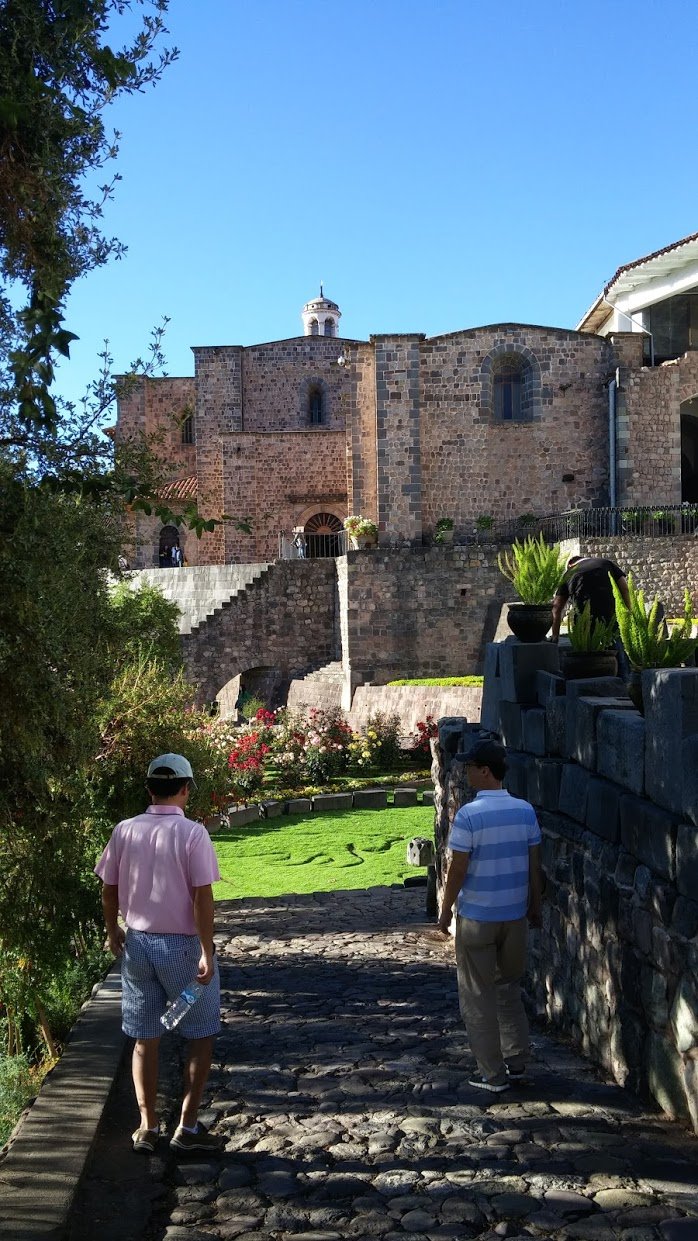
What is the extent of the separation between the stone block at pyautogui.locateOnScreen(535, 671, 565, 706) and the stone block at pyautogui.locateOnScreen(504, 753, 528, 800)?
1.27 feet

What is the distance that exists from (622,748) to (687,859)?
973 millimetres

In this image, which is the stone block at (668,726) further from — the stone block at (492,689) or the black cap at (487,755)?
the stone block at (492,689)

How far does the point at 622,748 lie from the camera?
5055 millimetres

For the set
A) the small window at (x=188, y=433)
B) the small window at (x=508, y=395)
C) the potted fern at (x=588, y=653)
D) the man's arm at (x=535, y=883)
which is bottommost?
the man's arm at (x=535, y=883)

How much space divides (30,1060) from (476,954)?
12.1 ft

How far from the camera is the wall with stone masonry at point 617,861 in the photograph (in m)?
4.23

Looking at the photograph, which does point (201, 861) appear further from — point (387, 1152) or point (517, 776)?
point (517, 776)

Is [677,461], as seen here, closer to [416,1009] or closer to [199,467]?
[199,467]

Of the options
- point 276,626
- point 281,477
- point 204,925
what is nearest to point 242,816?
point 204,925

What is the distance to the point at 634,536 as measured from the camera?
24391 millimetres

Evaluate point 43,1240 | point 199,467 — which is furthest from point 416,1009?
point 199,467

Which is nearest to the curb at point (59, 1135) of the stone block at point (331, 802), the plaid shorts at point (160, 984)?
the plaid shorts at point (160, 984)

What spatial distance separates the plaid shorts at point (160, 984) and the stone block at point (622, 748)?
2.00m

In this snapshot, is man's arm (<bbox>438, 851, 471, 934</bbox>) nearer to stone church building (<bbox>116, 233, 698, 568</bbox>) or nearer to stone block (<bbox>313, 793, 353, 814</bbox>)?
stone block (<bbox>313, 793, 353, 814</bbox>)
